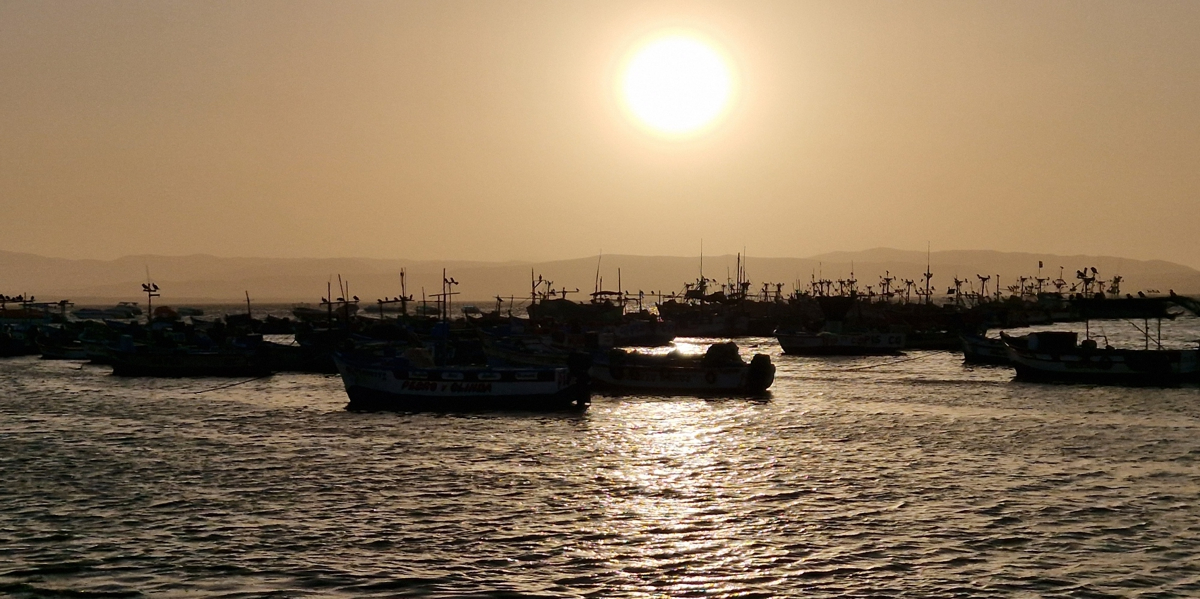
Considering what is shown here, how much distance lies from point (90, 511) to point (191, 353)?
178 ft

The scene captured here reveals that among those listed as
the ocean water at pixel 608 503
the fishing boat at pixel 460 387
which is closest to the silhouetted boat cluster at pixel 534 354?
the fishing boat at pixel 460 387

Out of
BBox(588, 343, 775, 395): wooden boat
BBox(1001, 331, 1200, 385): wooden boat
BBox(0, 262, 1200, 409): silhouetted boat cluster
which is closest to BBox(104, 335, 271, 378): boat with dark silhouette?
BBox(0, 262, 1200, 409): silhouetted boat cluster

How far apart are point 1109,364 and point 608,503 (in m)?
47.3

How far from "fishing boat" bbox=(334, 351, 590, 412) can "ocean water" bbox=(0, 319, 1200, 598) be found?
6.17 ft

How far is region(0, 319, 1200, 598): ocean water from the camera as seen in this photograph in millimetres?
21875

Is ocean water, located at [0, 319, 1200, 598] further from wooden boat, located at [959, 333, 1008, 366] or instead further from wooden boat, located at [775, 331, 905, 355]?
wooden boat, located at [775, 331, 905, 355]

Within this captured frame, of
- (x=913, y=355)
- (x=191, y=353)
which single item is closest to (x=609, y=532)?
(x=191, y=353)

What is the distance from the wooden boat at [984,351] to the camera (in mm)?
87000

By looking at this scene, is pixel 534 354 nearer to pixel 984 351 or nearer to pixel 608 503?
pixel 984 351

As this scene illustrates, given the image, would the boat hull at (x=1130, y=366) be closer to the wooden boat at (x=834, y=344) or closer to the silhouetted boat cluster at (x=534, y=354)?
the silhouetted boat cluster at (x=534, y=354)

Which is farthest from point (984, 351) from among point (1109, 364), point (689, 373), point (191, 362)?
point (191, 362)

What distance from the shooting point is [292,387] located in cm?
7038

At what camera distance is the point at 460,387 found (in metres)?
52.8

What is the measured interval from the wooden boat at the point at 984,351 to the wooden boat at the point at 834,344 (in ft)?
62.7
